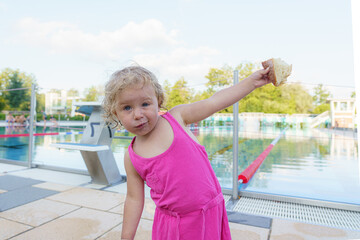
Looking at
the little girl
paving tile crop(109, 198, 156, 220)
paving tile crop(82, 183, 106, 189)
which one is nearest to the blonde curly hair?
the little girl

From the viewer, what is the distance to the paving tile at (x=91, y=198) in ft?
9.07

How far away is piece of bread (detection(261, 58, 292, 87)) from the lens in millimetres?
1060

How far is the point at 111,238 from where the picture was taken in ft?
6.63

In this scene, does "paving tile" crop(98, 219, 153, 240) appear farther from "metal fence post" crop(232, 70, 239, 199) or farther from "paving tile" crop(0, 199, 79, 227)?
"metal fence post" crop(232, 70, 239, 199)

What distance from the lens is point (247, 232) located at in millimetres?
2137

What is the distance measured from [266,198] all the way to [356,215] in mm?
882

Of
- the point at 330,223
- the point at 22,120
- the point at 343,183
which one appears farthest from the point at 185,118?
the point at 22,120

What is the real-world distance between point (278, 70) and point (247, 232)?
1.61 metres

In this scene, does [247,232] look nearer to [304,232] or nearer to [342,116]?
[304,232]

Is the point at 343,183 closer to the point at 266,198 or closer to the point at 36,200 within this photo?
the point at 266,198

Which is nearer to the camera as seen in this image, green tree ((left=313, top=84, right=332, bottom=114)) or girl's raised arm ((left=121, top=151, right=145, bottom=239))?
girl's raised arm ((left=121, top=151, right=145, bottom=239))

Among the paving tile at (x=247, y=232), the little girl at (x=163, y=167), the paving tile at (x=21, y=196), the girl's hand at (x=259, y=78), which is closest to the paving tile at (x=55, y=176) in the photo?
the paving tile at (x=21, y=196)

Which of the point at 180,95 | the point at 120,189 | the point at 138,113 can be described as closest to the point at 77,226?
the point at 120,189

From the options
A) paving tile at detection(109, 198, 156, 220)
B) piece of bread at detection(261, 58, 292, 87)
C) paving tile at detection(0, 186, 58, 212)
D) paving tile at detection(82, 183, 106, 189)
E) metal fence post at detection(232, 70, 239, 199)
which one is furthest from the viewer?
paving tile at detection(82, 183, 106, 189)
